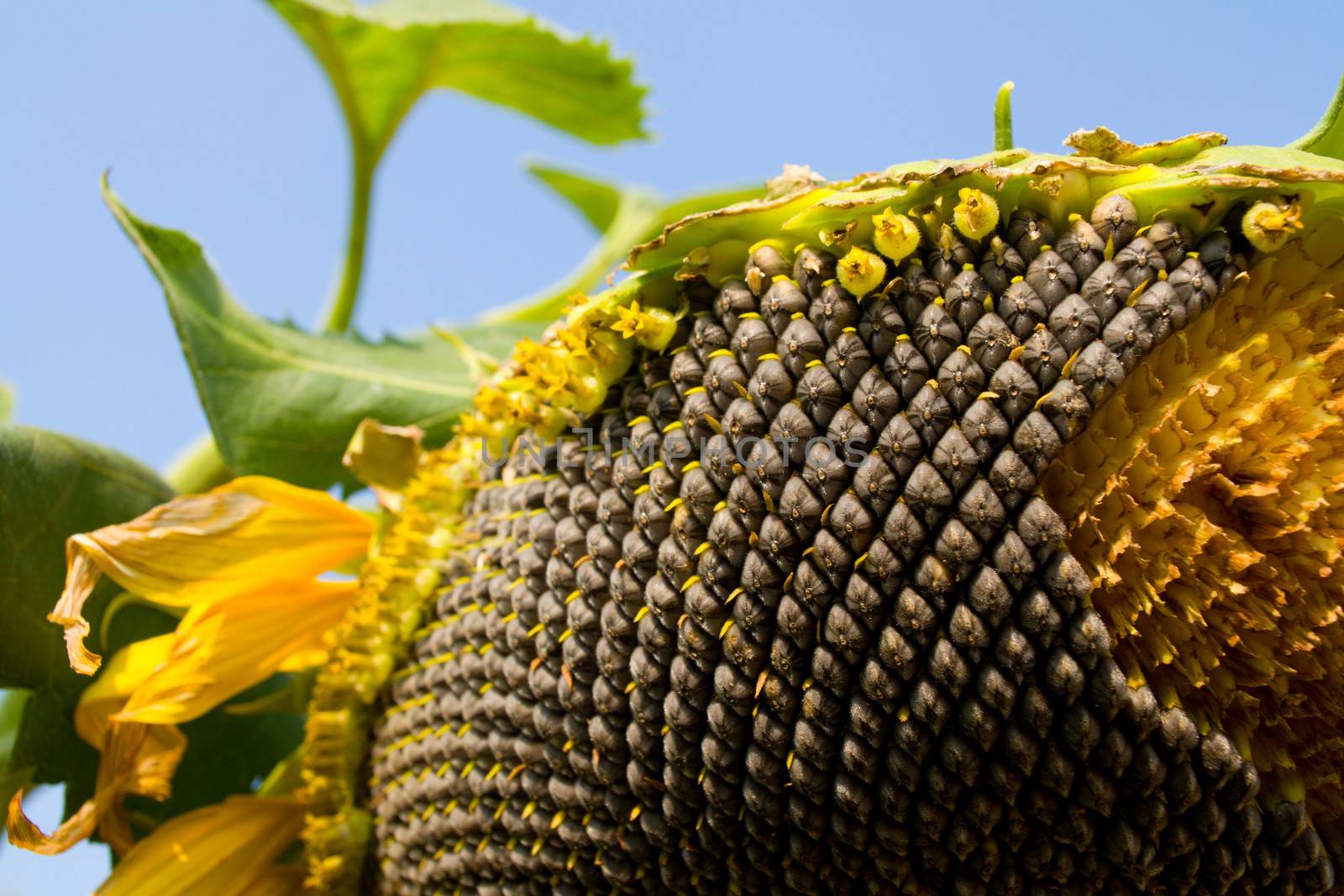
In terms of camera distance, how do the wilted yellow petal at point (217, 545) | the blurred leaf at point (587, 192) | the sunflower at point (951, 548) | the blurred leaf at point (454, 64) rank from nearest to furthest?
the sunflower at point (951, 548) < the wilted yellow petal at point (217, 545) < the blurred leaf at point (454, 64) < the blurred leaf at point (587, 192)

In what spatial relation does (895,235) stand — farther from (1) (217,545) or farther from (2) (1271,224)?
(1) (217,545)

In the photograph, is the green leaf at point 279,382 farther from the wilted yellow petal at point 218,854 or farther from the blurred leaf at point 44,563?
the wilted yellow petal at point 218,854

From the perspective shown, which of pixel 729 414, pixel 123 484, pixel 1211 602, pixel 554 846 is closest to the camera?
pixel 1211 602

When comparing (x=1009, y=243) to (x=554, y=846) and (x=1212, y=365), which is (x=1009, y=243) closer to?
(x=1212, y=365)

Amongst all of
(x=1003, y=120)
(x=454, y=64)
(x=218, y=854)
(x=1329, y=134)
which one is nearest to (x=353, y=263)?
(x=454, y=64)

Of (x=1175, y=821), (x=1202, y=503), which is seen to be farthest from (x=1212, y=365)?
(x=1175, y=821)

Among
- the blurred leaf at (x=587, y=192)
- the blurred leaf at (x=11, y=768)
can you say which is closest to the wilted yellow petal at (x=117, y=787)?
the blurred leaf at (x=11, y=768)
